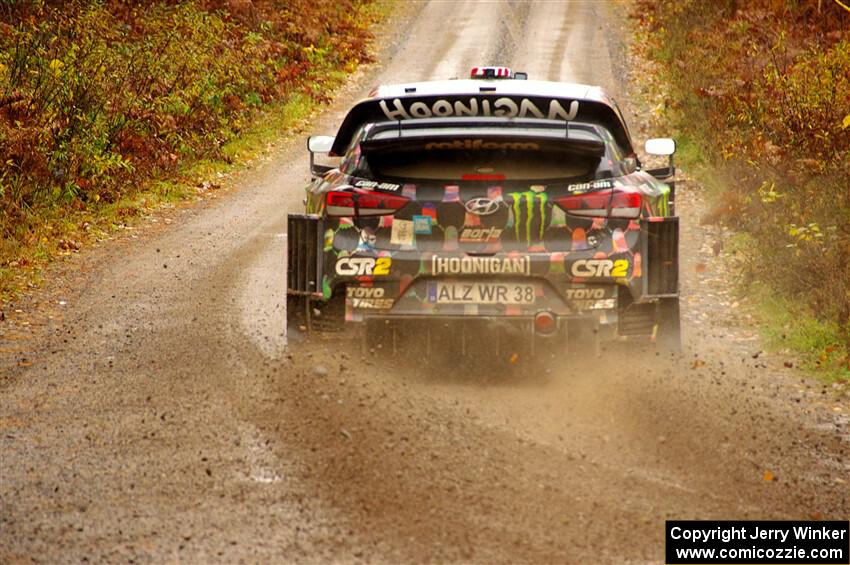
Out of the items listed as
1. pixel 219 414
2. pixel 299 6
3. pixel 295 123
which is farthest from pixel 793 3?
pixel 219 414

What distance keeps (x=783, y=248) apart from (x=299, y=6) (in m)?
19.6

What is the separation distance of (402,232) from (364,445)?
1.47 m

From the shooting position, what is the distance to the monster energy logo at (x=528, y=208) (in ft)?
22.7

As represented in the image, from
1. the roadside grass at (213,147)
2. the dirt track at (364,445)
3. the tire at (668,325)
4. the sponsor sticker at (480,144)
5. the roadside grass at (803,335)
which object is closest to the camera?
the dirt track at (364,445)

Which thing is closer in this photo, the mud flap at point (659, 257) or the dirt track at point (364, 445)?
the dirt track at point (364, 445)

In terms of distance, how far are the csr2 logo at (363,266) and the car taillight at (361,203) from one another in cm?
27

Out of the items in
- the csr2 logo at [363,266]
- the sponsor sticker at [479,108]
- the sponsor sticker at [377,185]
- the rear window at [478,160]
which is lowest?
the csr2 logo at [363,266]

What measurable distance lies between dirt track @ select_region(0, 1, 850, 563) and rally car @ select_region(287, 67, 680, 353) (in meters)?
0.30

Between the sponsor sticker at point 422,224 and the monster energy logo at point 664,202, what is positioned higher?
the monster energy logo at point 664,202

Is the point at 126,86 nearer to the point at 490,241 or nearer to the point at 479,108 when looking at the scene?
the point at 479,108

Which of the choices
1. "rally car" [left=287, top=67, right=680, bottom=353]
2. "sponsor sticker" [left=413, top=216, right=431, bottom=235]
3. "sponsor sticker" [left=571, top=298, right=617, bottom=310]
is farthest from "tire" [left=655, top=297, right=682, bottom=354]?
"sponsor sticker" [left=413, top=216, right=431, bottom=235]

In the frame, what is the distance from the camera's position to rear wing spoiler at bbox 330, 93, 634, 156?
7387 mm

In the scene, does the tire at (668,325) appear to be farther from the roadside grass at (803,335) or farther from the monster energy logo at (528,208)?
the roadside grass at (803,335)

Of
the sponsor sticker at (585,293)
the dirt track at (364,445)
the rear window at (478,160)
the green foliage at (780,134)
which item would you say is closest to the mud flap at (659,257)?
the sponsor sticker at (585,293)
